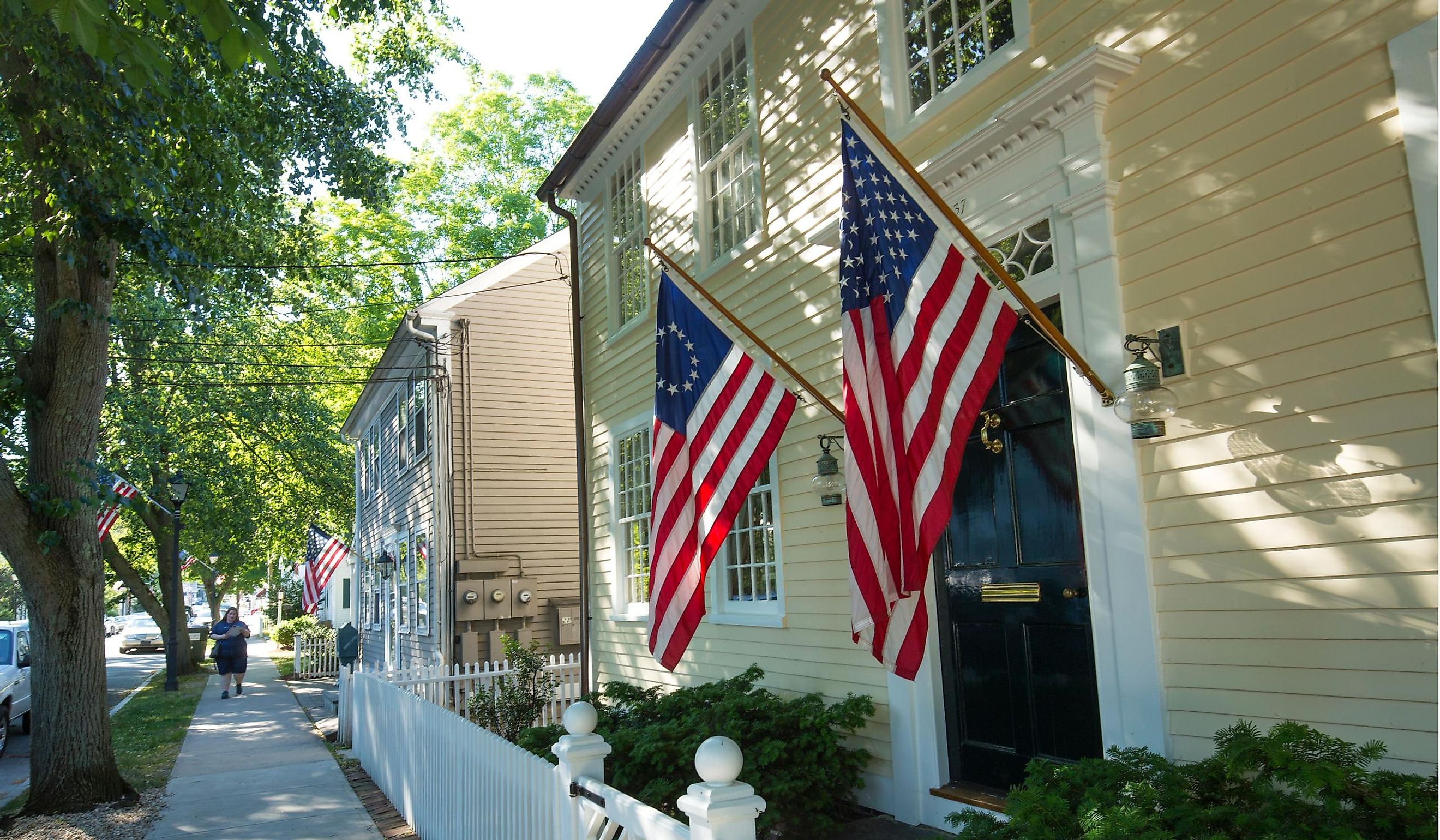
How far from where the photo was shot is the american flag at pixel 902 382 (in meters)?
4.25

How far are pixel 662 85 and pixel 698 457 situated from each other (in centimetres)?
504

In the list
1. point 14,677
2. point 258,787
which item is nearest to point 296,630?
point 14,677

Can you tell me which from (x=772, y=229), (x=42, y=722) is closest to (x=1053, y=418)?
(x=772, y=229)

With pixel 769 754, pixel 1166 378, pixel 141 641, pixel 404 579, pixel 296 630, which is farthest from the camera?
pixel 141 641

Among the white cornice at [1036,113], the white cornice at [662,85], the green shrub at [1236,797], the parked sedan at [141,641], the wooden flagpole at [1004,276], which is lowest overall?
the parked sedan at [141,641]

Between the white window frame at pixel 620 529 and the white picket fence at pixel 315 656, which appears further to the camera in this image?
the white picket fence at pixel 315 656

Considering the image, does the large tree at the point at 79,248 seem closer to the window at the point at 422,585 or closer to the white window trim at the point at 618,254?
the white window trim at the point at 618,254

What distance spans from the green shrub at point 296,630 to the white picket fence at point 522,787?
18.0 metres

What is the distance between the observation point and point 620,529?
1036 cm

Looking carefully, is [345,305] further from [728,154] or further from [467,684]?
[728,154]

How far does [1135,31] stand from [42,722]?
9881 millimetres

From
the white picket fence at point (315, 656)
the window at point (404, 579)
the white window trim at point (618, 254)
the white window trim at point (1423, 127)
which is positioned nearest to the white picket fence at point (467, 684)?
the white window trim at point (618, 254)

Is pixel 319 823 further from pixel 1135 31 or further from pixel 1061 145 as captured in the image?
A: pixel 1135 31

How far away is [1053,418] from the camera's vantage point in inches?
208
